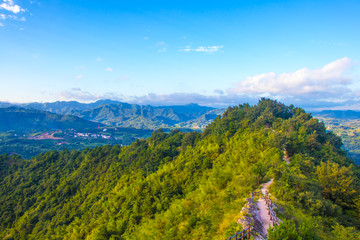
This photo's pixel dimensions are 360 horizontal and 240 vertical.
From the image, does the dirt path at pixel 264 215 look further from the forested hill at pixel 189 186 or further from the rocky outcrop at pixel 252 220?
the forested hill at pixel 189 186

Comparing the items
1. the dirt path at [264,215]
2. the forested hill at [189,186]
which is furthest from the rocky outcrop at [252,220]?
the forested hill at [189,186]

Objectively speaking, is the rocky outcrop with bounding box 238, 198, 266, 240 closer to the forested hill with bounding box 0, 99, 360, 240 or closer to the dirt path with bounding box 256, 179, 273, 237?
the dirt path with bounding box 256, 179, 273, 237

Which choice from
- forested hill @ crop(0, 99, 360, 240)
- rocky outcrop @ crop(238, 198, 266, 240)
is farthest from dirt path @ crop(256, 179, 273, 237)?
forested hill @ crop(0, 99, 360, 240)

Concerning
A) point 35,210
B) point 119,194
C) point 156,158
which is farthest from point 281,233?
point 35,210

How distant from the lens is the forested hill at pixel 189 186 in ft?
69.2

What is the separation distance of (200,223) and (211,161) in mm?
29753

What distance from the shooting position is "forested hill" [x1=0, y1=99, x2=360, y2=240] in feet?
69.2

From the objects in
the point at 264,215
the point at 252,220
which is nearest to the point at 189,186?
the point at 264,215

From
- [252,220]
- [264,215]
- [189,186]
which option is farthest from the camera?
[189,186]

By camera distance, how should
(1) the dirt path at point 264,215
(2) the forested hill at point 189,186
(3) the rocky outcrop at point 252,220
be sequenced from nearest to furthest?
(3) the rocky outcrop at point 252,220 < (1) the dirt path at point 264,215 < (2) the forested hill at point 189,186

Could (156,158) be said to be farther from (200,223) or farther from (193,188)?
(200,223)

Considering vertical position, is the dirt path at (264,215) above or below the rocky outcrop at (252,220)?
below

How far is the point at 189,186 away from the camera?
131ft

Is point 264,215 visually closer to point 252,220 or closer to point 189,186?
point 252,220
